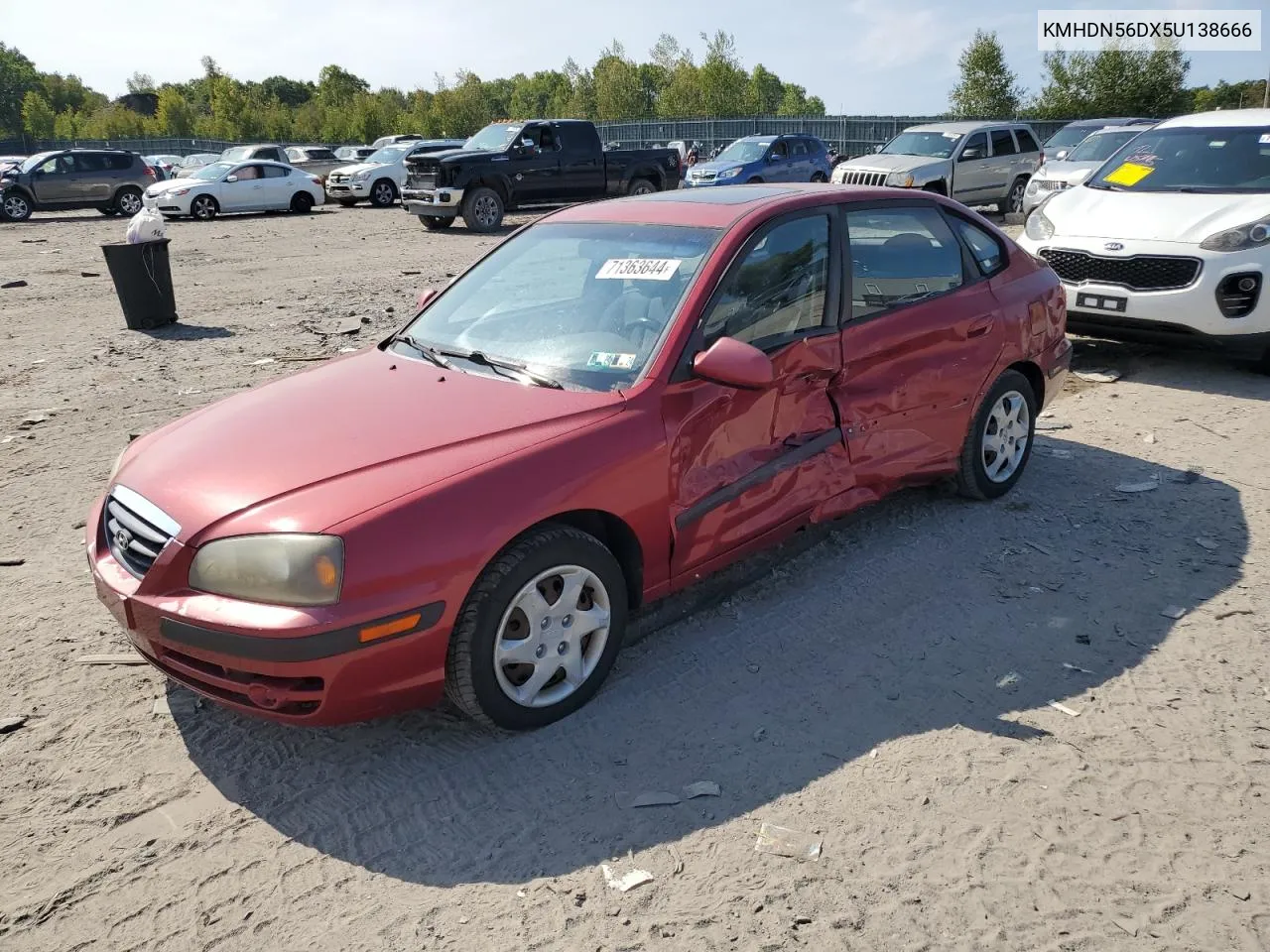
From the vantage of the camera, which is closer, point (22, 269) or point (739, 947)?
point (739, 947)

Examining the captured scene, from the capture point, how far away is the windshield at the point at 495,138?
20.0 metres

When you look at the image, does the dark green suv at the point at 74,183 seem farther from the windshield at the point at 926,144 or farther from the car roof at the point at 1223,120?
the car roof at the point at 1223,120

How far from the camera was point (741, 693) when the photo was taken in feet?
11.9

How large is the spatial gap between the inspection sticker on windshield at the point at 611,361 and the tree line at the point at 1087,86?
5260 centimetres

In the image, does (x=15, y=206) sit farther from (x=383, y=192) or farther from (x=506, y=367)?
(x=506, y=367)

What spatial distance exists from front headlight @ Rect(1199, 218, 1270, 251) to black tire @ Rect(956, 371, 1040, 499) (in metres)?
2.89

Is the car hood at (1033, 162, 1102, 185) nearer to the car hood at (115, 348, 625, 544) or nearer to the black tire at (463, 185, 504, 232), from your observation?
the black tire at (463, 185, 504, 232)

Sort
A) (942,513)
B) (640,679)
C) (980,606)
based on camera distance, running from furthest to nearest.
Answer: (942,513) → (980,606) → (640,679)

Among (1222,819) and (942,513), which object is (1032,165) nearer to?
(942,513)

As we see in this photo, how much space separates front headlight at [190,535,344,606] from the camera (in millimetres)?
2859

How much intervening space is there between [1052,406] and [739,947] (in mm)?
5812

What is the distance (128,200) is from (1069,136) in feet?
72.4

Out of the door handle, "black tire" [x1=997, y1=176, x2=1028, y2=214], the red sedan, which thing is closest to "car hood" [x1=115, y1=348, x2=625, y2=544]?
the red sedan

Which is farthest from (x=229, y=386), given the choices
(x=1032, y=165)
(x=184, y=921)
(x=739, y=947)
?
(x=1032, y=165)
